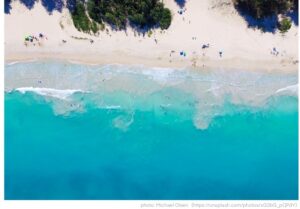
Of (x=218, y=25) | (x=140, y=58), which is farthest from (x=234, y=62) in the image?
(x=140, y=58)

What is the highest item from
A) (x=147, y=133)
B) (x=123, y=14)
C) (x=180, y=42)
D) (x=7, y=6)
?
(x=7, y=6)

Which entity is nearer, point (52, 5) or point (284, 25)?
point (284, 25)

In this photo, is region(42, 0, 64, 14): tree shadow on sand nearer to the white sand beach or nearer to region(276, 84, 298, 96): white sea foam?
the white sand beach

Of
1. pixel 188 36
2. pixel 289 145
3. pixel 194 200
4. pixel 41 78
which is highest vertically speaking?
pixel 188 36

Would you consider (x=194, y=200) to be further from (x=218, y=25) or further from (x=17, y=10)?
(x=17, y=10)

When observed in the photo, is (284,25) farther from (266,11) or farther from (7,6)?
(7,6)

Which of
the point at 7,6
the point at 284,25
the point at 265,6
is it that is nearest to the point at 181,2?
the point at 265,6

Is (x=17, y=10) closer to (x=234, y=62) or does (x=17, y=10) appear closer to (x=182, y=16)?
(x=182, y=16)

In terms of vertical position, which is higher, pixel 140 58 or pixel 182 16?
pixel 182 16
